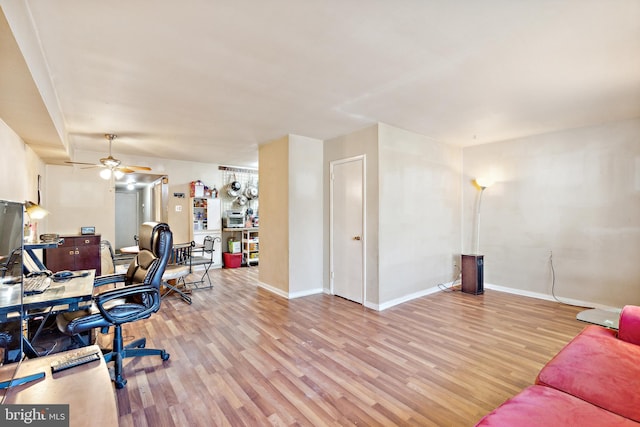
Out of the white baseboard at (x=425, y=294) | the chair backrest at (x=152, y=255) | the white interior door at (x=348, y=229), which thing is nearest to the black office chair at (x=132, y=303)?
the chair backrest at (x=152, y=255)

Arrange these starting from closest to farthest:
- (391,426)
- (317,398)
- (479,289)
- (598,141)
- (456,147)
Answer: (391,426) < (317,398) < (598,141) < (479,289) < (456,147)

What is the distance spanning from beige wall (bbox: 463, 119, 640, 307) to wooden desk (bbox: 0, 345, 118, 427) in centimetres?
542

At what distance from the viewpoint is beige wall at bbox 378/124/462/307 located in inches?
161

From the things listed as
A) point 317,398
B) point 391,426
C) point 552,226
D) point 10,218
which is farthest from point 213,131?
point 552,226

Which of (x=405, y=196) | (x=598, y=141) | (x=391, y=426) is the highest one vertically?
(x=598, y=141)

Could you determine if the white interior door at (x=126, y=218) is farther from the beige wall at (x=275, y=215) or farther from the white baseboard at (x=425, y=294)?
the white baseboard at (x=425, y=294)

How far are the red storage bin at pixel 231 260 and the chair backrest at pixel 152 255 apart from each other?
13.2 feet

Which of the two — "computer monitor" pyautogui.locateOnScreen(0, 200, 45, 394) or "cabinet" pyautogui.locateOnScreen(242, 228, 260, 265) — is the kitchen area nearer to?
"cabinet" pyautogui.locateOnScreen(242, 228, 260, 265)

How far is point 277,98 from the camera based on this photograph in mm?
3086

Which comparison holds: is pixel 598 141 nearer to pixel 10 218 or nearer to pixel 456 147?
pixel 456 147

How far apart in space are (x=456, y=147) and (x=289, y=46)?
13.6ft

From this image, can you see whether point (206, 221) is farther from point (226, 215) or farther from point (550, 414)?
point (550, 414)

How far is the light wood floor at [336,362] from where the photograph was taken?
1957 millimetres

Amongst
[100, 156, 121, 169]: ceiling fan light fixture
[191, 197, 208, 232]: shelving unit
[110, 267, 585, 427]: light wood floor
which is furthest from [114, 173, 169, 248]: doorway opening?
[110, 267, 585, 427]: light wood floor
